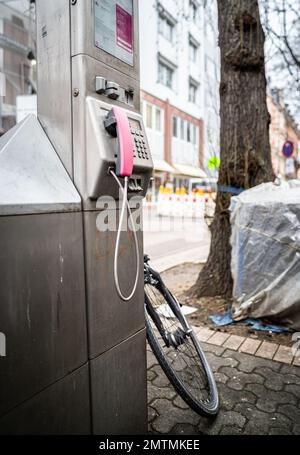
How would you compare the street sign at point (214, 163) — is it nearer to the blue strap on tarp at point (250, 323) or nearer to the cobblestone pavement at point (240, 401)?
the blue strap on tarp at point (250, 323)

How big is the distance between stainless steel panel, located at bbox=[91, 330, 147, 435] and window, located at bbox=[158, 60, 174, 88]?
2395 centimetres

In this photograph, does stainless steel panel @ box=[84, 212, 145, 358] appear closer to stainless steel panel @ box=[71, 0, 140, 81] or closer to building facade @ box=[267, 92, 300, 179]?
stainless steel panel @ box=[71, 0, 140, 81]

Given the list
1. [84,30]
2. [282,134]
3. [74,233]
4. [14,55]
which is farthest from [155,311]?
Result: [14,55]

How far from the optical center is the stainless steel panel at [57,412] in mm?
1176

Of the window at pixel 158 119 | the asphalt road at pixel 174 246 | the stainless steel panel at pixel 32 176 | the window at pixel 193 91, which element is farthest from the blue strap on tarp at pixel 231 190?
the window at pixel 193 91

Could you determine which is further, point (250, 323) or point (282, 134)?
point (282, 134)

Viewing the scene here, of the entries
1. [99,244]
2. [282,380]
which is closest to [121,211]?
[99,244]

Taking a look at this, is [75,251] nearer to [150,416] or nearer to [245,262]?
[150,416]

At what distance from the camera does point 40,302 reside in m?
1.22

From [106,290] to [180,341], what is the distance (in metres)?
0.99

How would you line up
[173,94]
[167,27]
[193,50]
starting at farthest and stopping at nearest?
[193,50]
[173,94]
[167,27]

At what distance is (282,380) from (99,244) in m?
1.84

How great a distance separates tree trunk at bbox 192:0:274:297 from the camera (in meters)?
3.87

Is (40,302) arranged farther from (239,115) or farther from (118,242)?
(239,115)
